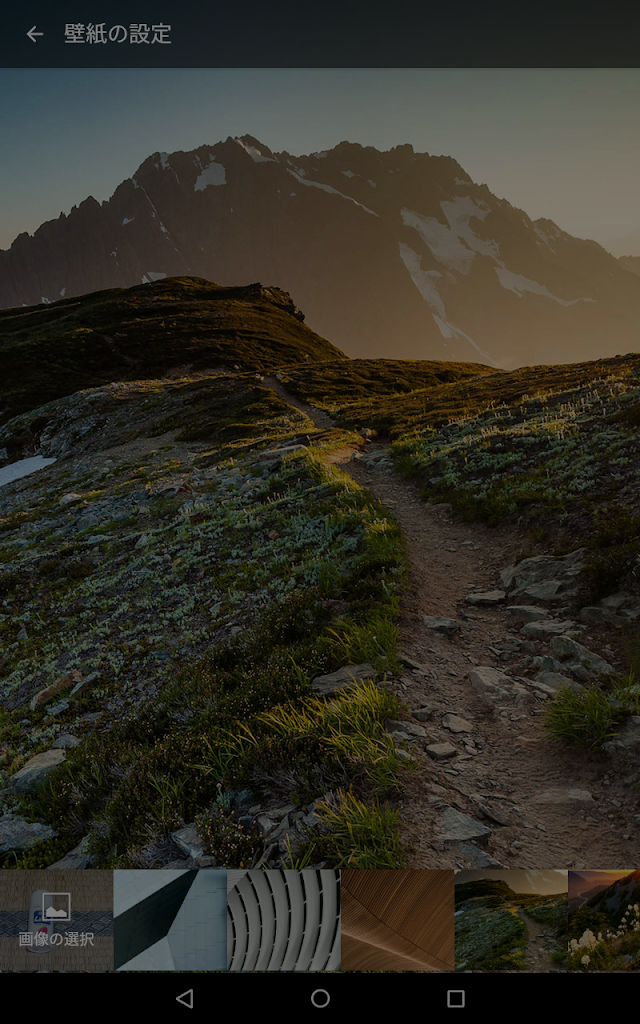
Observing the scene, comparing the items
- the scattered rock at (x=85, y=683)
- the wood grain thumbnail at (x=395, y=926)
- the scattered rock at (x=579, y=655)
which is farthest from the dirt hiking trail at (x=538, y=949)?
the scattered rock at (x=85, y=683)

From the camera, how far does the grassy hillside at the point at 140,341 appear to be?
72312 mm

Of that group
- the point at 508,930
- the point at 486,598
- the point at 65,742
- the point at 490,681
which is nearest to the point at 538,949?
the point at 508,930

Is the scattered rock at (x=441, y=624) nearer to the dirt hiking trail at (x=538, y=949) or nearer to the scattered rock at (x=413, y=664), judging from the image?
the scattered rock at (x=413, y=664)

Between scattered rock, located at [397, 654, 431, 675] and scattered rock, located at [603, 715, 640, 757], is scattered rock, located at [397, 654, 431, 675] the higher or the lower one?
the higher one

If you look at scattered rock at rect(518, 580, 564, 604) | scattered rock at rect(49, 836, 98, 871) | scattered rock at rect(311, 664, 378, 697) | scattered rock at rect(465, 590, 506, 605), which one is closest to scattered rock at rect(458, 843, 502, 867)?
scattered rock at rect(311, 664, 378, 697)

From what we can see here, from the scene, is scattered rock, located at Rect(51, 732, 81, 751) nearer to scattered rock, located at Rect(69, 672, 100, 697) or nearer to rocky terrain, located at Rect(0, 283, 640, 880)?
rocky terrain, located at Rect(0, 283, 640, 880)

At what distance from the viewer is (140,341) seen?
8431cm
